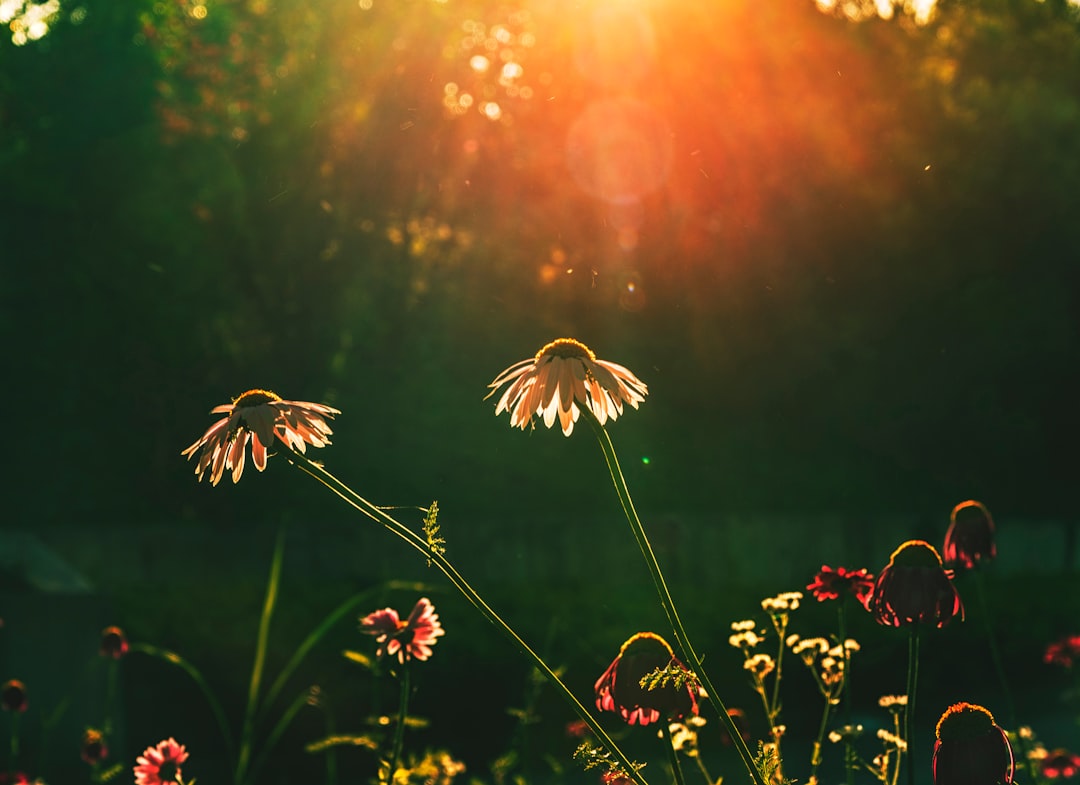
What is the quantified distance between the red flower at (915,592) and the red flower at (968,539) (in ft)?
2.43

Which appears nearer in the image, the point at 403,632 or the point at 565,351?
the point at 565,351

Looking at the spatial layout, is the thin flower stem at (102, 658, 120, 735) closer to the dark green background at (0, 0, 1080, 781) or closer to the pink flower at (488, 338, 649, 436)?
the pink flower at (488, 338, 649, 436)

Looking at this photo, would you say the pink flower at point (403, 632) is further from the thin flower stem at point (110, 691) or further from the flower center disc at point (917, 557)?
the thin flower stem at point (110, 691)

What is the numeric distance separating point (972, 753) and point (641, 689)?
0.51 meters

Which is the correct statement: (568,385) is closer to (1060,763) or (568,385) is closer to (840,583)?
(840,583)

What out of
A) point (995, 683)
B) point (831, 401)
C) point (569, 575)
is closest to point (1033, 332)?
point (831, 401)

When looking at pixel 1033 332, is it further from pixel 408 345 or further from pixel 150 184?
pixel 150 184

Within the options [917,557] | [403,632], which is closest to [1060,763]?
[917,557]

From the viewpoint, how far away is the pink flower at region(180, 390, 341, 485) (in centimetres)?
159

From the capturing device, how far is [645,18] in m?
11.6

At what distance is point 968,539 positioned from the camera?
2.51 meters

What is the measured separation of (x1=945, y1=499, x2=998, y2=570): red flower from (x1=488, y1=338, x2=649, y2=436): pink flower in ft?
3.69

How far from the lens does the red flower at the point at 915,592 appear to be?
1.75 meters

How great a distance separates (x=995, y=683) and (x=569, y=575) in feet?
11.0
